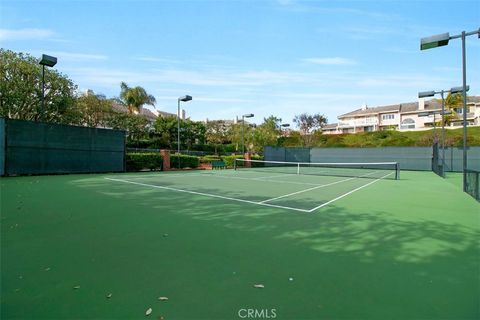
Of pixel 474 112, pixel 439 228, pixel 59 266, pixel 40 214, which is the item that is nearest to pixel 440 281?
pixel 439 228

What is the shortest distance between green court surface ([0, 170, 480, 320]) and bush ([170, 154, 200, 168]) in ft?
54.4

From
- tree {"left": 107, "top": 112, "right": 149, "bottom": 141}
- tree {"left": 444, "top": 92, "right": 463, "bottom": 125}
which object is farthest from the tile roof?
tree {"left": 107, "top": 112, "right": 149, "bottom": 141}

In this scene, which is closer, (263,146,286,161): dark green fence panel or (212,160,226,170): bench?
(212,160,226,170): bench

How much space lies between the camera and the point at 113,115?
35844 millimetres

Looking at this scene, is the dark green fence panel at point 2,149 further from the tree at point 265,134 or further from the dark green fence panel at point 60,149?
the tree at point 265,134

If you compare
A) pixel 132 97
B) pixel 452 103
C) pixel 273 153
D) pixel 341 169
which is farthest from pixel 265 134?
pixel 452 103

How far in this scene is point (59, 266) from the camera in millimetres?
3320

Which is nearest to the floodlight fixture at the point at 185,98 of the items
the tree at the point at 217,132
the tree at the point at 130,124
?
the tree at the point at 130,124

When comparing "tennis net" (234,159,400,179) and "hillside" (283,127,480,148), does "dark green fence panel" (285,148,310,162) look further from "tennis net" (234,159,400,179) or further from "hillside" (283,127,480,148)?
"hillside" (283,127,480,148)

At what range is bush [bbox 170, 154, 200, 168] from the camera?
76.1 ft

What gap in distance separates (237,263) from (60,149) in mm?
16663

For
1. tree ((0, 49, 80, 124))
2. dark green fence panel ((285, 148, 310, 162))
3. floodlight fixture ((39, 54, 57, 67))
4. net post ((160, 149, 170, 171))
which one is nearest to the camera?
floodlight fixture ((39, 54, 57, 67))

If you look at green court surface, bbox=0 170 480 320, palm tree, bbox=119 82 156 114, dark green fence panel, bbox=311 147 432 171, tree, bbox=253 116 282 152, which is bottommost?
green court surface, bbox=0 170 480 320

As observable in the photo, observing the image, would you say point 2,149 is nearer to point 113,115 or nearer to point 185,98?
point 185,98
